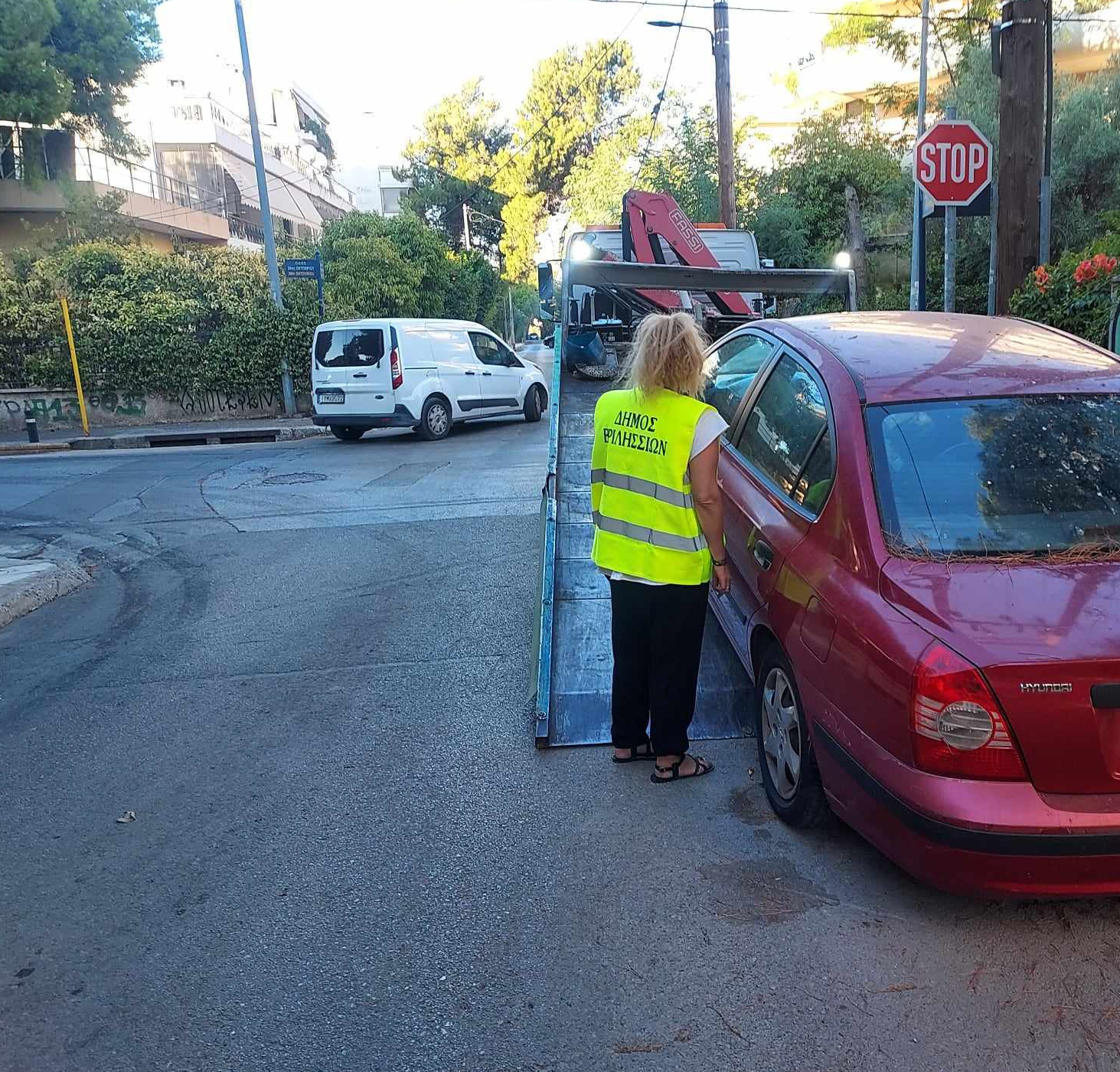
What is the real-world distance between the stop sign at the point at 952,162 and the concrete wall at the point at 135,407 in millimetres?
16287

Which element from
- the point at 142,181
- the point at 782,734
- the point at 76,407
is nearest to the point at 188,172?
the point at 142,181

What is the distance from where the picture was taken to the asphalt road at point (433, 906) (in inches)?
105

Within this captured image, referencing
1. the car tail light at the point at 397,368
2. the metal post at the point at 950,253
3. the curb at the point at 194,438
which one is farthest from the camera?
the curb at the point at 194,438

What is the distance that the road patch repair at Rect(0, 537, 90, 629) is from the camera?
7.41 m

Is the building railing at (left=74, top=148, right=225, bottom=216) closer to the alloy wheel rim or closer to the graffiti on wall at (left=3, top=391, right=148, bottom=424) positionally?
the graffiti on wall at (left=3, top=391, right=148, bottom=424)

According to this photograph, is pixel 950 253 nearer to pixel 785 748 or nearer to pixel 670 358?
pixel 670 358

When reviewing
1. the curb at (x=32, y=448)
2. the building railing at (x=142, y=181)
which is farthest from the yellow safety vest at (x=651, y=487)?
the building railing at (x=142, y=181)

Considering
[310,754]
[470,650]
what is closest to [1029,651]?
[310,754]

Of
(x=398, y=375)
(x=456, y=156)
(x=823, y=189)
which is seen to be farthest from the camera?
(x=456, y=156)

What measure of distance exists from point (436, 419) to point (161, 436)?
6.50 metres

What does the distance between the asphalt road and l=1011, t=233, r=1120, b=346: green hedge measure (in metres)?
5.90

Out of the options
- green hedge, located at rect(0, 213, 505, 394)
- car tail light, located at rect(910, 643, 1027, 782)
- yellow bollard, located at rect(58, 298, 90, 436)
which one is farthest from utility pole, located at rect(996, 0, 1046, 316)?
yellow bollard, located at rect(58, 298, 90, 436)

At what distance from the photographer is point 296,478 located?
12.8 metres

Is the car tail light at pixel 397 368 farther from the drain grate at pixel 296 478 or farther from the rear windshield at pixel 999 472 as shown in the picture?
the rear windshield at pixel 999 472
